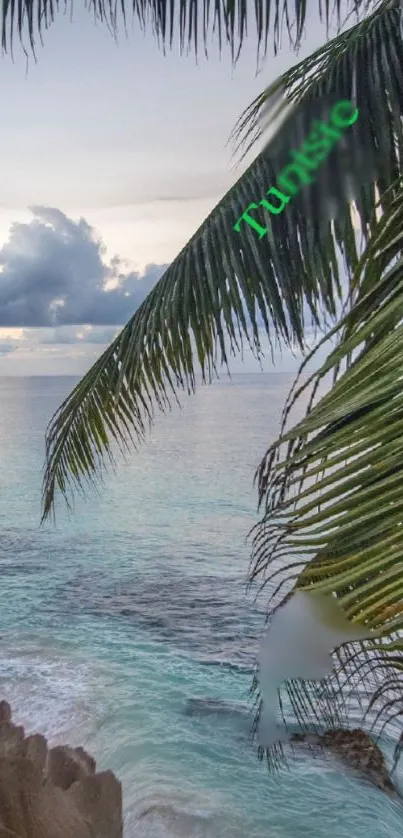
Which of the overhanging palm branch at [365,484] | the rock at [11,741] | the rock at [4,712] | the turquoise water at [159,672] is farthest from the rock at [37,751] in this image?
the turquoise water at [159,672]

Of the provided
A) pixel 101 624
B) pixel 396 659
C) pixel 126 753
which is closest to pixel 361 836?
pixel 126 753

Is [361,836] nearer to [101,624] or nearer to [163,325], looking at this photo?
[163,325]

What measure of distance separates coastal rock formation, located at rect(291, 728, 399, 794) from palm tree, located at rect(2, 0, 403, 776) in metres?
6.17

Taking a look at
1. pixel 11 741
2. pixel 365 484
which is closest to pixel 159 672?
pixel 11 741

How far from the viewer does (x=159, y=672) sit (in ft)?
41.1

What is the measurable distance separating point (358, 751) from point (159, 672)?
436 cm

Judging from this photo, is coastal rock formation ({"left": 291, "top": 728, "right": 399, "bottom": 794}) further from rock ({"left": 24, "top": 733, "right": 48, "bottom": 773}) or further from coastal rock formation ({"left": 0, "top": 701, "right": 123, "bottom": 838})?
coastal rock formation ({"left": 0, "top": 701, "right": 123, "bottom": 838})

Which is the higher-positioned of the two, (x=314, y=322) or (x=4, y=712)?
(x=314, y=322)

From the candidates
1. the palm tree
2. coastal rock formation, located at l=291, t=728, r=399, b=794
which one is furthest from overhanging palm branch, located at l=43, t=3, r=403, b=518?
coastal rock formation, located at l=291, t=728, r=399, b=794

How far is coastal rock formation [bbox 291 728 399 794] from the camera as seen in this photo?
27.7 feet

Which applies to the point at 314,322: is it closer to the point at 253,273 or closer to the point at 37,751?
the point at 253,273

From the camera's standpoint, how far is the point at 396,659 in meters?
0.90

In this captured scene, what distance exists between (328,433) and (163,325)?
8.14 feet

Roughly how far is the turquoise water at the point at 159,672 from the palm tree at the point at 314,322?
203 inches
